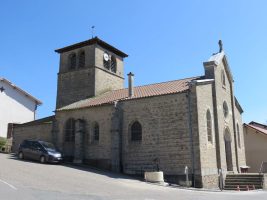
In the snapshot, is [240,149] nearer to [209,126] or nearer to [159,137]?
[209,126]

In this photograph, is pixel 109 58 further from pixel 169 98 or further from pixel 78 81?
pixel 169 98

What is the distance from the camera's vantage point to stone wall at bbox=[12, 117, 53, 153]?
28.7 metres

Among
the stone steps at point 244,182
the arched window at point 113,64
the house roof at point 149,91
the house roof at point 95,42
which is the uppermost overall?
the house roof at point 95,42

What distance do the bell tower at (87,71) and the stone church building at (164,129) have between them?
1.98 metres

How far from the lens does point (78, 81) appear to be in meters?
32.3

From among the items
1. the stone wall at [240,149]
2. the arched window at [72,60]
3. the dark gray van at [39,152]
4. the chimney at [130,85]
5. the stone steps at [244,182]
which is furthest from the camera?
the arched window at [72,60]

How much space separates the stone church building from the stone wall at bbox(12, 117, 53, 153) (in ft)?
0.50

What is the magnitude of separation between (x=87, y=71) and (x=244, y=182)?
686 inches

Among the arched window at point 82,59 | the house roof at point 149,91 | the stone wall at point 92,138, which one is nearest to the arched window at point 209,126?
the house roof at point 149,91

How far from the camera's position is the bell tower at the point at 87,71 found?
31.5m

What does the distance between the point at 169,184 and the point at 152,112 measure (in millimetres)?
5140

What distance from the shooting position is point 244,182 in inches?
867

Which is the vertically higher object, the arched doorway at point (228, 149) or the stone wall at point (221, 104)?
the stone wall at point (221, 104)

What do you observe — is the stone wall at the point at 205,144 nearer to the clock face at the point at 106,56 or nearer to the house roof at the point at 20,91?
the clock face at the point at 106,56
